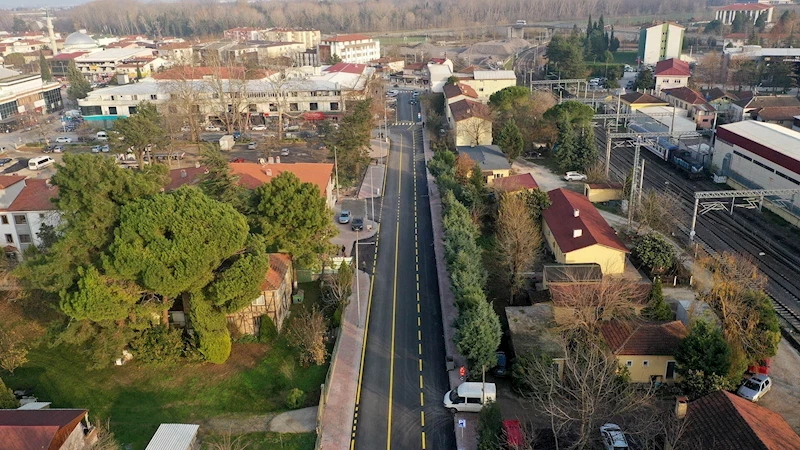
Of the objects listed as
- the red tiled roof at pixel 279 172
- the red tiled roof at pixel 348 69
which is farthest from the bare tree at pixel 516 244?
the red tiled roof at pixel 348 69

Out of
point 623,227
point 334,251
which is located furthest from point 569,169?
point 334,251

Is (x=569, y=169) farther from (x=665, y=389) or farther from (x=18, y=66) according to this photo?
(x=18, y=66)

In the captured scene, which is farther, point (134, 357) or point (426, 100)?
point (426, 100)

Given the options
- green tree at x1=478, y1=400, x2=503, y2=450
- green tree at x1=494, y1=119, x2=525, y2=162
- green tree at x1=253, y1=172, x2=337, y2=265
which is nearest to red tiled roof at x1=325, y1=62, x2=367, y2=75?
green tree at x1=494, y1=119, x2=525, y2=162

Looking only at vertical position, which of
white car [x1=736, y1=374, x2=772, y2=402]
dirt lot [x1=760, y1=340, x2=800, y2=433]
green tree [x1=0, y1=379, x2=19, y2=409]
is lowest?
dirt lot [x1=760, y1=340, x2=800, y2=433]

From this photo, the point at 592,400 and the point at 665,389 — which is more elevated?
the point at 592,400

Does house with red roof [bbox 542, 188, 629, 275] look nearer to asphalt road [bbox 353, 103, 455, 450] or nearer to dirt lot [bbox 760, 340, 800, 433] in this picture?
asphalt road [bbox 353, 103, 455, 450]
